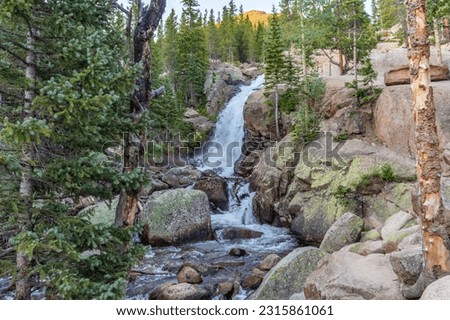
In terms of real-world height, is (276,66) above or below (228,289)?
above

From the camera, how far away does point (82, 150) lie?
597 centimetres

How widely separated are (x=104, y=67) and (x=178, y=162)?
27.5 meters

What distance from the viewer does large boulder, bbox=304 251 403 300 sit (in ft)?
25.0

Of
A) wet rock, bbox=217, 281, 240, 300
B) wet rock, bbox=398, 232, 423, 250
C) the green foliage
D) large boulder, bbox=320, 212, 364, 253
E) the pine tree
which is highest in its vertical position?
the pine tree

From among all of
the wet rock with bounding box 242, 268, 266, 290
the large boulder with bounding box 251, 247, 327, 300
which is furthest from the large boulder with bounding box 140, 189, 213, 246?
the large boulder with bounding box 251, 247, 327, 300

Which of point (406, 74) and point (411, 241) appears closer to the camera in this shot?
point (411, 241)

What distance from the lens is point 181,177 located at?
26.7 m

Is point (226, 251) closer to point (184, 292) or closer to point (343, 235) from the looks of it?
point (184, 292)

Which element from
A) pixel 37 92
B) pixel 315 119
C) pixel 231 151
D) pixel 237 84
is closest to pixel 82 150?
pixel 37 92

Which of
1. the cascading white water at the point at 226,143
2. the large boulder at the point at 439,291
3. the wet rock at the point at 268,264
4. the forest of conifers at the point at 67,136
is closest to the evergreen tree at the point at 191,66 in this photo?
the cascading white water at the point at 226,143

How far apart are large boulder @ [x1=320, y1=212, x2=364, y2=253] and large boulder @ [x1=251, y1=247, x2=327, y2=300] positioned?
8.46 ft

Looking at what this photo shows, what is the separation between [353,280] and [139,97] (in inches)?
254

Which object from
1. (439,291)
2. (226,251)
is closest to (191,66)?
(226,251)

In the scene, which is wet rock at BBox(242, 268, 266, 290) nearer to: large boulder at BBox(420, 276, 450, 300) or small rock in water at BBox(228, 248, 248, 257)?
small rock in water at BBox(228, 248, 248, 257)
